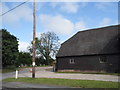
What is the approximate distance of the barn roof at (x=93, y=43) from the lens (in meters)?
30.8

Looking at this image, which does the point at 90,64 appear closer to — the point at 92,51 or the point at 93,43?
the point at 92,51

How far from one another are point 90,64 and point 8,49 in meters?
27.1

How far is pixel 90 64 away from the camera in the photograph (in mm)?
31938

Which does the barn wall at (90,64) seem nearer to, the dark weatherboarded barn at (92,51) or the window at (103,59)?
the dark weatherboarded barn at (92,51)

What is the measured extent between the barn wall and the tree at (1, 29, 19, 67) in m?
18.6

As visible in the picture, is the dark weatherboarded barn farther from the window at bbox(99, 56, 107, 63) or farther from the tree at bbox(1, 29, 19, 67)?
the tree at bbox(1, 29, 19, 67)

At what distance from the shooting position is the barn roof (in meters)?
30.8

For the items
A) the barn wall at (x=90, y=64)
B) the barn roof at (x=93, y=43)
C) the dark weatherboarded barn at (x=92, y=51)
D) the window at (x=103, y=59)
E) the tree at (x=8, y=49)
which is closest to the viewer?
the barn wall at (x=90, y=64)

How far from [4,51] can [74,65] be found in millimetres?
23467

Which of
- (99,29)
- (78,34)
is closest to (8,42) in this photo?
(78,34)

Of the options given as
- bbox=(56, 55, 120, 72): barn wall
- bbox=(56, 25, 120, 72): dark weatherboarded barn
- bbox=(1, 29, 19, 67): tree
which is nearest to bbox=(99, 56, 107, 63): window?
bbox=(56, 25, 120, 72): dark weatherboarded barn

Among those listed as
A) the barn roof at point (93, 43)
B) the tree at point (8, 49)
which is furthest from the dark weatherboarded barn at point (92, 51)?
the tree at point (8, 49)

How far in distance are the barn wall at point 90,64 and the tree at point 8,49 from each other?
61.1 feet

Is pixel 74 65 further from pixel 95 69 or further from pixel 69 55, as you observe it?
pixel 95 69
